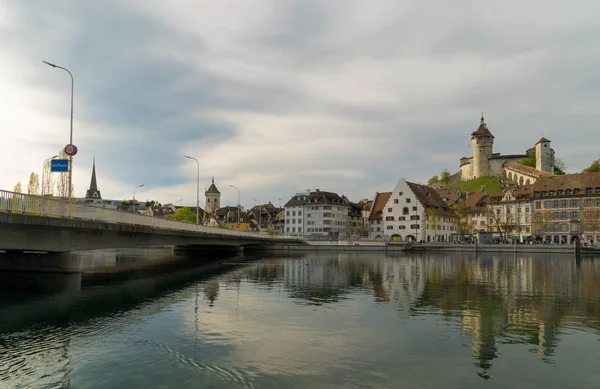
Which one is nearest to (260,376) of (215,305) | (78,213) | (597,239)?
(215,305)

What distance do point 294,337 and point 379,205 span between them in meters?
153

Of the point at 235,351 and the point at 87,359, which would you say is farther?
the point at 235,351

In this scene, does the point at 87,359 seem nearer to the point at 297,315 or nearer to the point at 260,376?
the point at 260,376

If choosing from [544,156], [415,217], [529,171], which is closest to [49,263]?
[415,217]

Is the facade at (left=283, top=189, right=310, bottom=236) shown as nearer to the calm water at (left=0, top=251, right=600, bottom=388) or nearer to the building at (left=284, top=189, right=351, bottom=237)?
the building at (left=284, top=189, right=351, bottom=237)

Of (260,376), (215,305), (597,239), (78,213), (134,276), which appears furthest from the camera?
(597,239)

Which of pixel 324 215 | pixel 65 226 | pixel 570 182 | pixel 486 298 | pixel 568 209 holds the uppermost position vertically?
pixel 570 182

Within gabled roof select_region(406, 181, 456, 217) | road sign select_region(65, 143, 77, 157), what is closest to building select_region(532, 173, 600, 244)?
gabled roof select_region(406, 181, 456, 217)

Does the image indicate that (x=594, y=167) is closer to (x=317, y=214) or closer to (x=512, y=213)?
(x=512, y=213)

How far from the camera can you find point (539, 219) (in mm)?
126875

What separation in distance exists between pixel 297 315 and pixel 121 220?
22.9 metres

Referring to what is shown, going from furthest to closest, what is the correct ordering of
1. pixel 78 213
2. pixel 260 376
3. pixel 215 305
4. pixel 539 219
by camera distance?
pixel 539 219
pixel 78 213
pixel 215 305
pixel 260 376

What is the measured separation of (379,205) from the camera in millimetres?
169875

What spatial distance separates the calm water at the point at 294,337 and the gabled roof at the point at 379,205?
416ft
